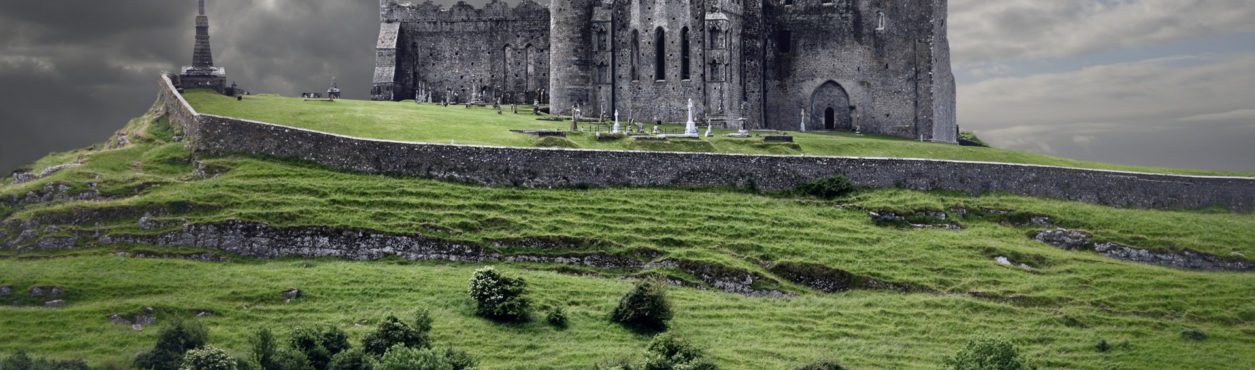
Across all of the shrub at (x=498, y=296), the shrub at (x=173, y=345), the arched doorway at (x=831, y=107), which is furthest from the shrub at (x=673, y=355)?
the arched doorway at (x=831, y=107)

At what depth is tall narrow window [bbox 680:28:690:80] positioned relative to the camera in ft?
334

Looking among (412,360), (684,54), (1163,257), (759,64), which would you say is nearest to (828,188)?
(1163,257)

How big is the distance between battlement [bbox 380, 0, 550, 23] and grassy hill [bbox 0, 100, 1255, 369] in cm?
3403

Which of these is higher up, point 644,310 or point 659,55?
point 659,55

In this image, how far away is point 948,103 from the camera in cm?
10825

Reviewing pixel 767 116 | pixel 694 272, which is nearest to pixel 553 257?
pixel 694 272

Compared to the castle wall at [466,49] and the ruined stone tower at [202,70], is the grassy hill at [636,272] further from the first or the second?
the castle wall at [466,49]

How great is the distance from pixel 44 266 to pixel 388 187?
1625 centimetres

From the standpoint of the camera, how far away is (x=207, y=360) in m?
55.6

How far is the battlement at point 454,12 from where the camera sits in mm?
112750

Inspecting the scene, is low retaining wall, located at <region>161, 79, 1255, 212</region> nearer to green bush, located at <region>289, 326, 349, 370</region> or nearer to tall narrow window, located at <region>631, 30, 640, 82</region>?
green bush, located at <region>289, 326, 349, 370</region>

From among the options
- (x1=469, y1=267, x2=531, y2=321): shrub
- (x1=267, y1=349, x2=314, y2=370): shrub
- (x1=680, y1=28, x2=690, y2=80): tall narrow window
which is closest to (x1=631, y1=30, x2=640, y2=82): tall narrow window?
(x1=680, y1=28, x2=690, y2=80): tall narrow window

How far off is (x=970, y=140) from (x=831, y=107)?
43.5 ft

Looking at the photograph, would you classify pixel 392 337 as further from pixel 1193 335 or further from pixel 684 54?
pixel 684 54
